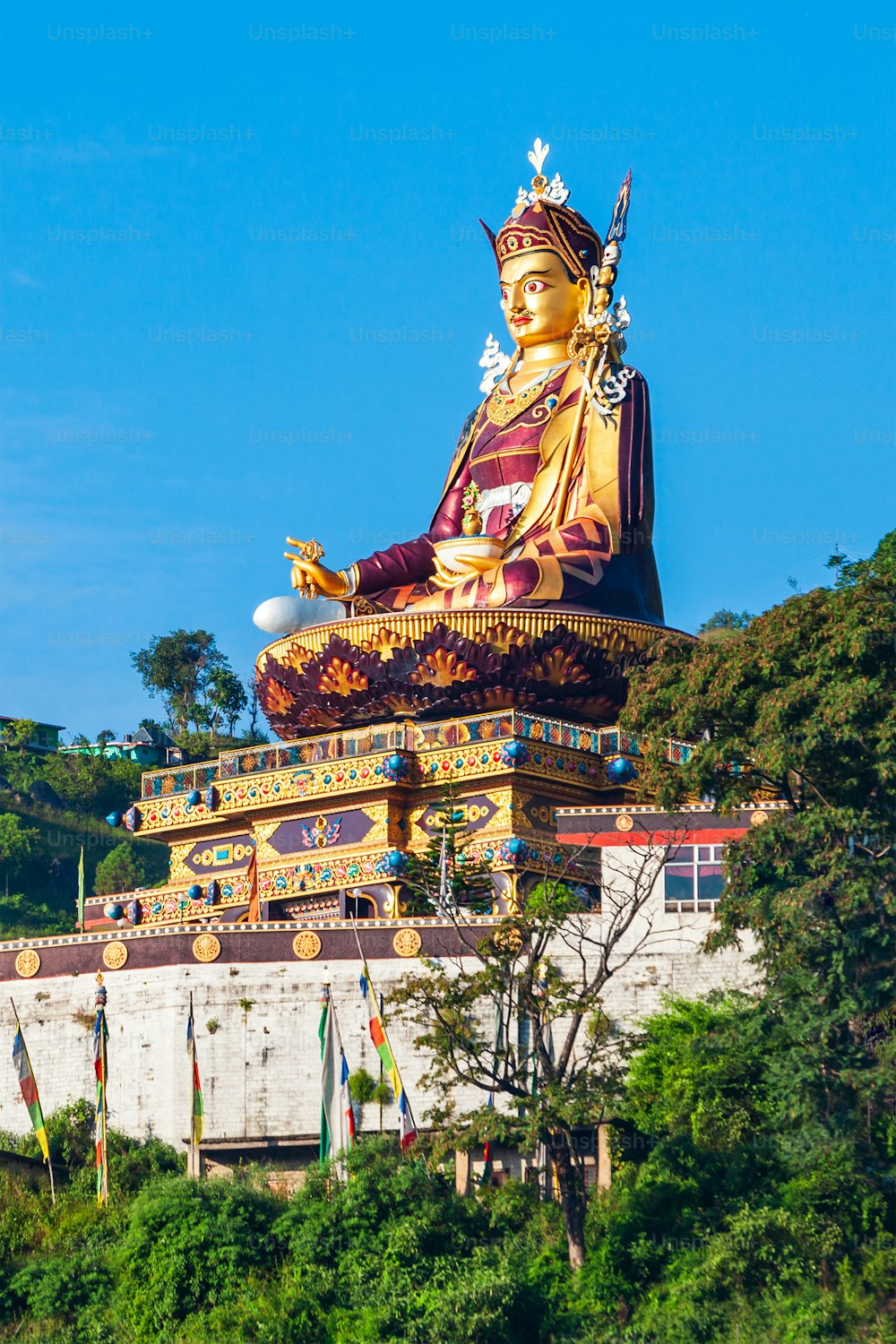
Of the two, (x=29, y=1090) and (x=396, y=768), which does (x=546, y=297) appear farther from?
(x=29, y=1090)

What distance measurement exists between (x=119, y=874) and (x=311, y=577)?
2017cm

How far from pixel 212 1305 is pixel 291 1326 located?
98 centimetres

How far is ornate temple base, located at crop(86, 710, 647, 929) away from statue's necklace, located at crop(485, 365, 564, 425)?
5532 mm

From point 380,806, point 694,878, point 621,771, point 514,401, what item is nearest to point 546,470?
point 514,401

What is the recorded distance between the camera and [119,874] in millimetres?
51812

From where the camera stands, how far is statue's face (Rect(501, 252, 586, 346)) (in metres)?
35.6

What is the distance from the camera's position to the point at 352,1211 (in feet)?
72.0

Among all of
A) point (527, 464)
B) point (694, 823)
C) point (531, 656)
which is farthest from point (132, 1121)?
point (527, 464)

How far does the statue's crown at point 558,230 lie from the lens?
35.6m

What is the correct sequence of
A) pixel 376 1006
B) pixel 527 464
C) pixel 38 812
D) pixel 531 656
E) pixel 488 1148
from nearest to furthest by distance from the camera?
1. pixel 488 1148
2. pixel 376 1006
3. pixel 531 656
4. pixel 527 464
5. pixel 38 812

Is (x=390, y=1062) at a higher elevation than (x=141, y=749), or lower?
lower

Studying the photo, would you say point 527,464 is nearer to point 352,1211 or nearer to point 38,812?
point 352,1211

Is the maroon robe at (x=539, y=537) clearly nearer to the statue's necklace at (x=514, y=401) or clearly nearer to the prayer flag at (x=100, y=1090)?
the statue's necklace at (x=514, y=401)

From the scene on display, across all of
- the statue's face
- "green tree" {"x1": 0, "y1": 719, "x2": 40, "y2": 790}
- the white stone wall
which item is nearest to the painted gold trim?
the statue's face
